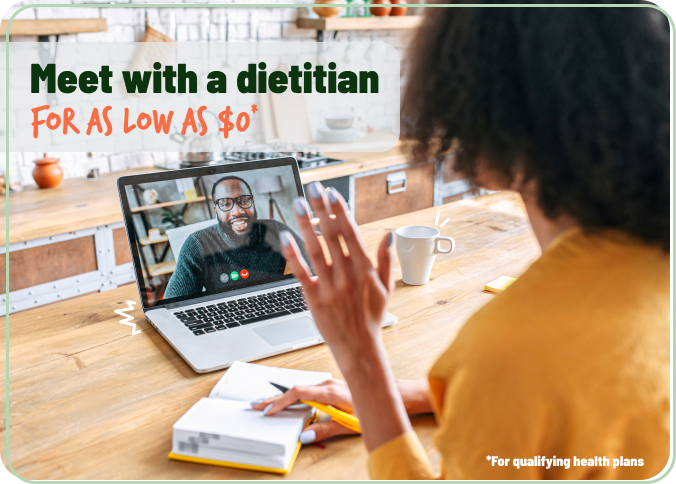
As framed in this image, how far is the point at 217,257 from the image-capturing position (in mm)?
1137

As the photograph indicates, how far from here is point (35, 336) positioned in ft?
3.39

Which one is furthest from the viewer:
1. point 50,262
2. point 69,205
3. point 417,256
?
point 69,205

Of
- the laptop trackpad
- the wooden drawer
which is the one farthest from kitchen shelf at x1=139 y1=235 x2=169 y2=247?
the wooden drawer

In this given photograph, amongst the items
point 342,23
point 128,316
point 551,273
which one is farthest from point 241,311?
point 342,23

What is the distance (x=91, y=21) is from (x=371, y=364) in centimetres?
233

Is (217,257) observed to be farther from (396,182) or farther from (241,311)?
(396,182)

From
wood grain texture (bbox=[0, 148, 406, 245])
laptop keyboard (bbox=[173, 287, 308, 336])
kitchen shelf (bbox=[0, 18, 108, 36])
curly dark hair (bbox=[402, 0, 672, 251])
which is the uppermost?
kitchen shelf (bbox=[0, 18, 108, 36])

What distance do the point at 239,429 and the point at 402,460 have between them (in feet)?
0.73

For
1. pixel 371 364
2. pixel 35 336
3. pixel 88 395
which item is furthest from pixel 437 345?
pixel 35 336

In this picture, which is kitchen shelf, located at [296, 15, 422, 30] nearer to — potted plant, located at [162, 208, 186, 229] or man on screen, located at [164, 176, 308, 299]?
man on screen, located at [164, 176, 308, 299]

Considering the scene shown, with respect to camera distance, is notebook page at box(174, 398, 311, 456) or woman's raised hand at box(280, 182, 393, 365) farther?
notebook page at box(174, 398, 311, 456)

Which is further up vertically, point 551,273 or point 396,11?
point 396,11

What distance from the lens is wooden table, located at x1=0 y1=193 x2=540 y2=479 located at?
0.71 meters

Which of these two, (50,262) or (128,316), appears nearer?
(128,316)
